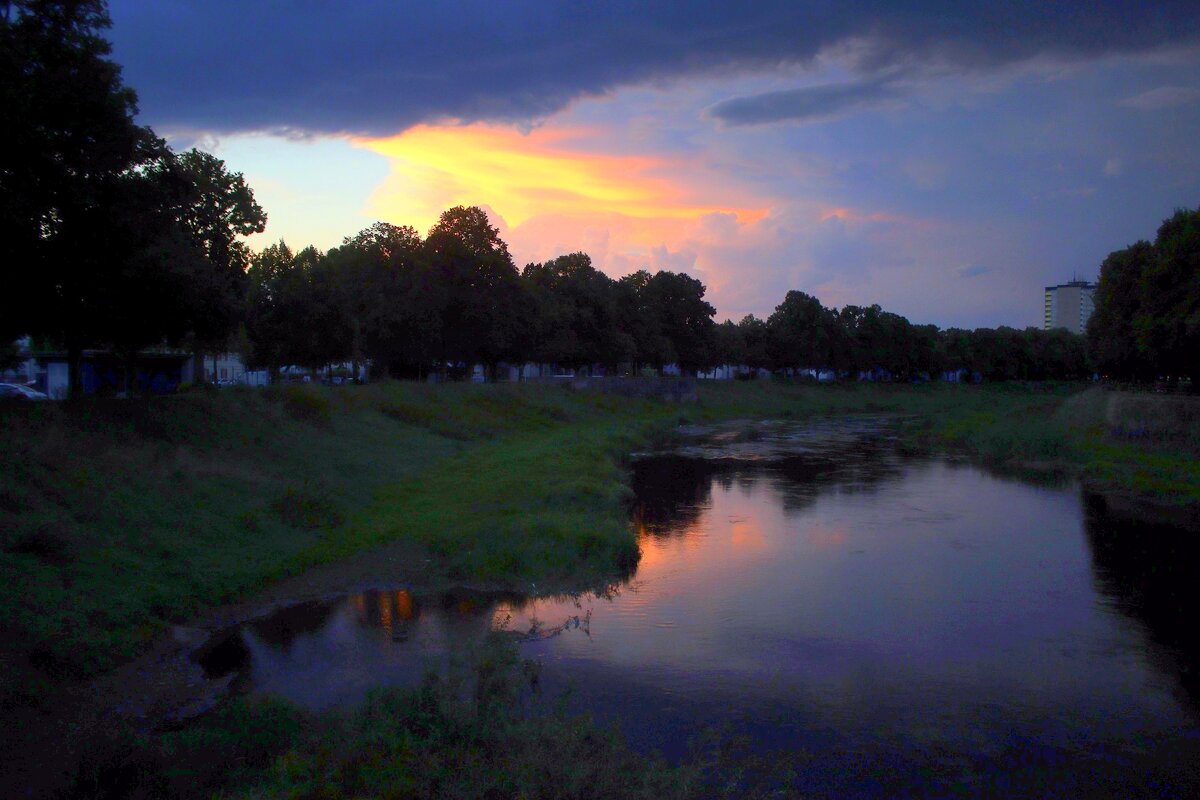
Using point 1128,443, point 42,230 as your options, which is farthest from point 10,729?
point 1128,443

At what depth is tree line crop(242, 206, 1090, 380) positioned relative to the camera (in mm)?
41500

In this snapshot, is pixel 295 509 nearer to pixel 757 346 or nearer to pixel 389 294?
pixel 389 294

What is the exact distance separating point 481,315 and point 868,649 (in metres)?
36.8

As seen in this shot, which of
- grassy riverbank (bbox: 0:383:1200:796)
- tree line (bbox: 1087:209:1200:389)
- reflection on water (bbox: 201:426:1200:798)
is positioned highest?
tree line (bbox: 1087:209:1200:389)

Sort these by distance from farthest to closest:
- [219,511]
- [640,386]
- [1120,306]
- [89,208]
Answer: [640,386] → [1120,306] → [89,208] → [219,511]

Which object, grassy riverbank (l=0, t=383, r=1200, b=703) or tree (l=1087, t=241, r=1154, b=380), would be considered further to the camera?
tree (l=1087, t=241, r=1154, b=380)

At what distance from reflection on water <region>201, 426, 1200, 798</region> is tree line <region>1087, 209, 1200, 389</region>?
13.5m

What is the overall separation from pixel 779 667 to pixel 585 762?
5317 millimetres

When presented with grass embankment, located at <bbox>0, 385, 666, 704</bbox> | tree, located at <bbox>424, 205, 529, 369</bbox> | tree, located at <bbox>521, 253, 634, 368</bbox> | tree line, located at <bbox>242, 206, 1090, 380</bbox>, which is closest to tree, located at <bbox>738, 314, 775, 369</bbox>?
tree line, located at <bbox>242, 206, 1090, 380</bbox>

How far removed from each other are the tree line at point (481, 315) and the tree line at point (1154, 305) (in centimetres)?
2800

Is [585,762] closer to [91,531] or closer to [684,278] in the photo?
[91,531]

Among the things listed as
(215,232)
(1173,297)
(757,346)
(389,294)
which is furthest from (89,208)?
(757,346)

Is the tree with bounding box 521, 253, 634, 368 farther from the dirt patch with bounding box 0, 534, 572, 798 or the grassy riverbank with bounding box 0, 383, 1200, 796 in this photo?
the dirt patch with bounding box 0, 534, 572, 798

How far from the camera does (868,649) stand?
12938mm
